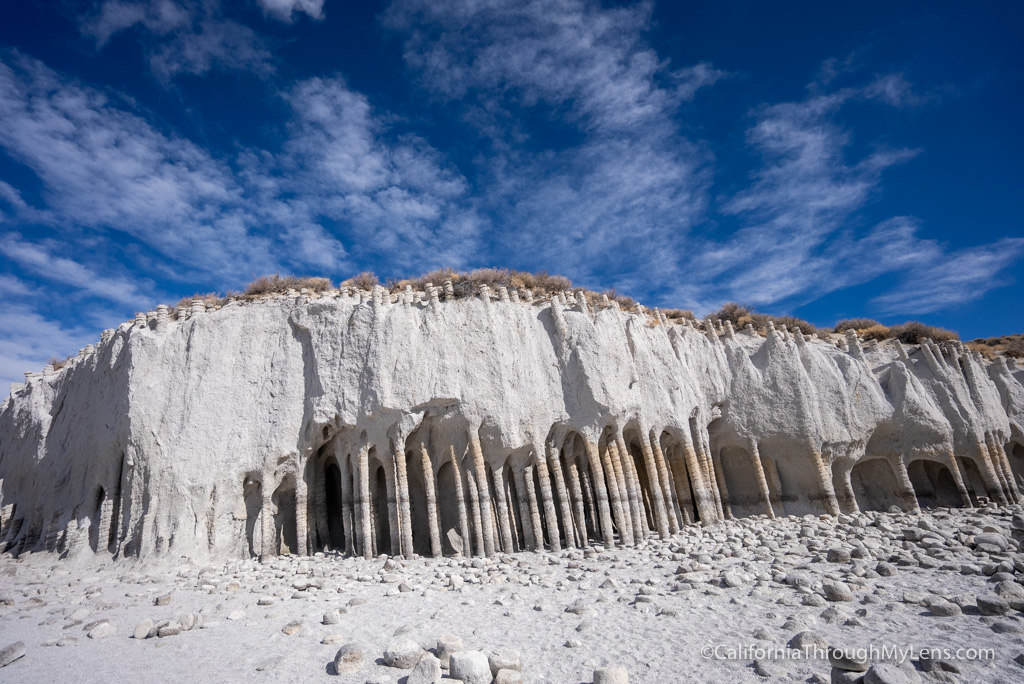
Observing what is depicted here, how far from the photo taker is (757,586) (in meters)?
9.45

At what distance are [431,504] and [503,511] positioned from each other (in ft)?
7.84

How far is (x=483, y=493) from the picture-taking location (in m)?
16.5

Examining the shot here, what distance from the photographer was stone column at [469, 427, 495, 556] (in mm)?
15977

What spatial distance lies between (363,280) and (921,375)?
28.3 meters

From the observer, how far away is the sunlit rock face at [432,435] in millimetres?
16344

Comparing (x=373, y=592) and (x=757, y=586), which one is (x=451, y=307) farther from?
(x=757, y=586)

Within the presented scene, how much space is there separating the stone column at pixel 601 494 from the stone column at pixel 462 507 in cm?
446

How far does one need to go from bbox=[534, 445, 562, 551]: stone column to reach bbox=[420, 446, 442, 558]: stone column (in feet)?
11.9

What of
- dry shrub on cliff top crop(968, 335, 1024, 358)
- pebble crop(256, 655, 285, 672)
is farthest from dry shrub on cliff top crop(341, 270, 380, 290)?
dry shrub on cliff top crop(968, 335, 1024, 358)

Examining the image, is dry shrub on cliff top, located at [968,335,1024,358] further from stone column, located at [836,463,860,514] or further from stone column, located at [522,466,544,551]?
stone column, located at [522,466,544,551]

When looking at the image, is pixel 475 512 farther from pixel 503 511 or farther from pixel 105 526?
pixel 105 526

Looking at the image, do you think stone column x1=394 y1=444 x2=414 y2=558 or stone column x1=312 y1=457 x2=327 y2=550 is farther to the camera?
stone column x1=312 y1=457 x2=327 y2=550

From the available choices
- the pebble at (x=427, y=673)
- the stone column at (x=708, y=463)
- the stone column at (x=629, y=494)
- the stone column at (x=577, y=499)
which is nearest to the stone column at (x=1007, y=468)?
the stone column at (x=708, y=463)

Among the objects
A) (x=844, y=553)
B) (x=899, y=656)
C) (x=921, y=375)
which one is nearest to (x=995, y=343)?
(x=921, y=375)
